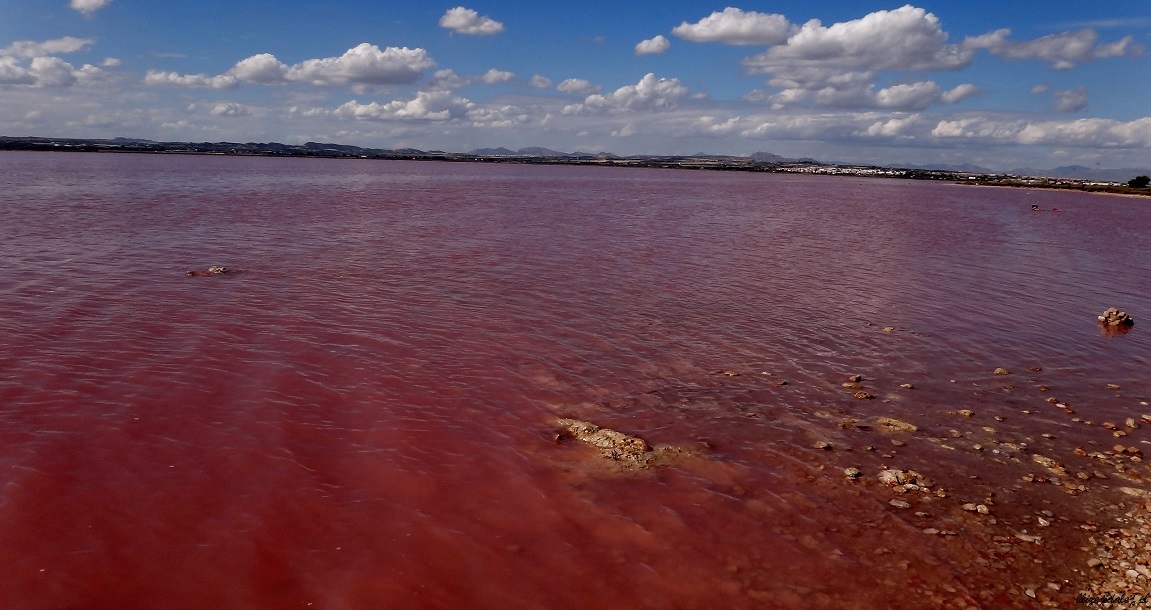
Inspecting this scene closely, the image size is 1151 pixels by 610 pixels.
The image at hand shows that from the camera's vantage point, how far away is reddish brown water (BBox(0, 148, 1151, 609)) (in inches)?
268

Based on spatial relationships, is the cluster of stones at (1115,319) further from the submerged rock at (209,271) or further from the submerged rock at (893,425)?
the submerged rock at (209,271)

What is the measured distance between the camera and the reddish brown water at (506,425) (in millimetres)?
6801

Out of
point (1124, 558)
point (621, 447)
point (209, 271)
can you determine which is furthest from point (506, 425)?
point (209, 271)

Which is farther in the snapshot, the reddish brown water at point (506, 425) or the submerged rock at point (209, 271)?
the submerged rock at point (209, 271)

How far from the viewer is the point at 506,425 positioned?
10.2m

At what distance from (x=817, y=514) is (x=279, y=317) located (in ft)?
40.7

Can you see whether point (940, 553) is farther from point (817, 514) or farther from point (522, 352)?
point (522, 352)

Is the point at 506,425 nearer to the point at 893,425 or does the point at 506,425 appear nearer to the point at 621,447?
the point at 621,447

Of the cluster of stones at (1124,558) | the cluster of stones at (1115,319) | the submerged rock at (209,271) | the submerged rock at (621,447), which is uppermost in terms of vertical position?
the submerged rock at (209,271)

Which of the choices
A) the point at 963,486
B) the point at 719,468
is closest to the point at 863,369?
the point at 963,486

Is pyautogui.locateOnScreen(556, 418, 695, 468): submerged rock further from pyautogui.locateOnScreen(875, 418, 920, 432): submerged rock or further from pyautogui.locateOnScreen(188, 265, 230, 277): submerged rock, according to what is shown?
pyautogui.locateOnScreen(188, 265, 230, 277): submerged rock

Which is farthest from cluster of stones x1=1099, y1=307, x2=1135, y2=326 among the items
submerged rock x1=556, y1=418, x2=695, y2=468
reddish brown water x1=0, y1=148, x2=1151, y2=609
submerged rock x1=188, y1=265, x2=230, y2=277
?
submerged rock x1=188, y1=265, x2=230, y2=277

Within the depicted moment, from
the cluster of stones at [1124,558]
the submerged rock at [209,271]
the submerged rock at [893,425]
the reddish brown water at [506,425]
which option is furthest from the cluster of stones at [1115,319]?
the submerged rock at [209,271]

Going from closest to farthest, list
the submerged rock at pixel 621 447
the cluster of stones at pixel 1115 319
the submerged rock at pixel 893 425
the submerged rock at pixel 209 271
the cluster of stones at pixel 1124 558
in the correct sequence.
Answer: the cluster of stones at pixel 1124 558 < the submerged rock at pixel 621 447 < the submerged rock at pixel 893 425 < the cluster of stones at pixel 1115 319 < the submerged rock at pixel 209 271
